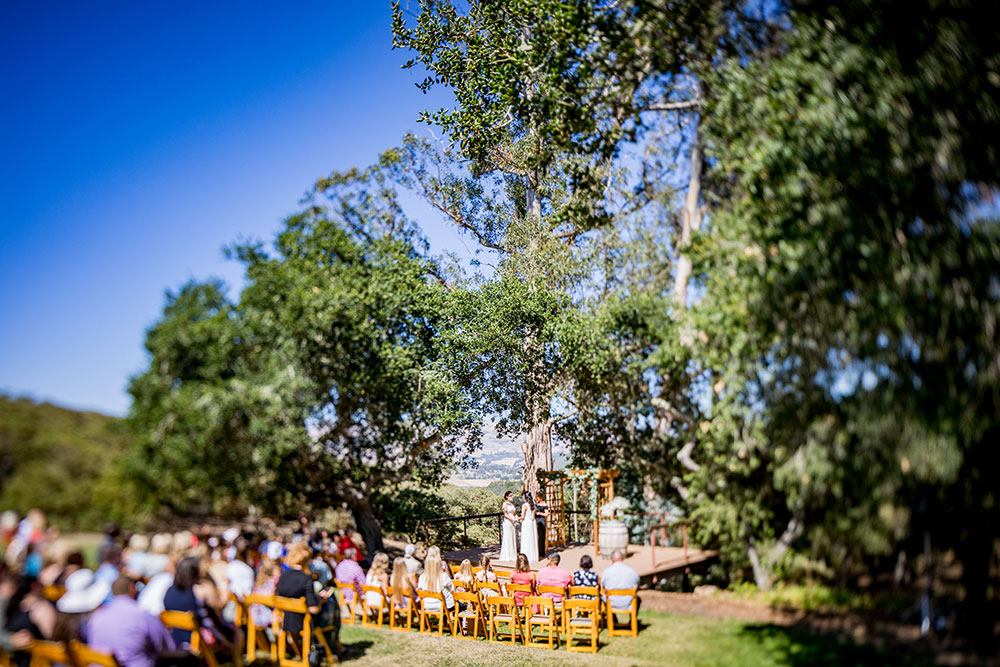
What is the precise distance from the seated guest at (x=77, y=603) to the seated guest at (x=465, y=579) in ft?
15.1

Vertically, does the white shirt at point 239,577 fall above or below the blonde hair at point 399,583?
above

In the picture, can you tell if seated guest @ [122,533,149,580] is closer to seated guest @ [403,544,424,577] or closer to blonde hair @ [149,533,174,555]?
blonde hair @ [149,533,174,555]

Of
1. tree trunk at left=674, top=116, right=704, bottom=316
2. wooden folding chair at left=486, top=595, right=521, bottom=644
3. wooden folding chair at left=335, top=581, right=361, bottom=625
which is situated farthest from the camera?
wooden folding chair at left=335, top=581, right=361, bottom=625

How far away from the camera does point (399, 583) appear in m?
8.84

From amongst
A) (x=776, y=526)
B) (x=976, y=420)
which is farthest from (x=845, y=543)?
(x=976, y=420)

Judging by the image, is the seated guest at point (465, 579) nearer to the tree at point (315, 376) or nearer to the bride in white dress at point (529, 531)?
the bride in white dress at point (529, 531)

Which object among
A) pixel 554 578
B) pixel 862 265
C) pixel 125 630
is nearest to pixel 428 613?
pixel 554 578

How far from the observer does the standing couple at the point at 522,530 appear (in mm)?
9227

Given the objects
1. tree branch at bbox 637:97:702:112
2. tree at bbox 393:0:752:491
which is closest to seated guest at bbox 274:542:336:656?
tree at bbox 393:0:752:491

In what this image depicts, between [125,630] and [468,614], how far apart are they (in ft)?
14.4

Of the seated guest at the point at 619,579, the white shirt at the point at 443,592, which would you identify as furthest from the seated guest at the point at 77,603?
the seated guest at the point at 619,579

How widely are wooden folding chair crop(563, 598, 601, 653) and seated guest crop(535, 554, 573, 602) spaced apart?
0.38 m

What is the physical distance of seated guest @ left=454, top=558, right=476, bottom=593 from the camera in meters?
8.98

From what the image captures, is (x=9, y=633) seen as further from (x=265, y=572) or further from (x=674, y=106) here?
(x=674, y=106)
